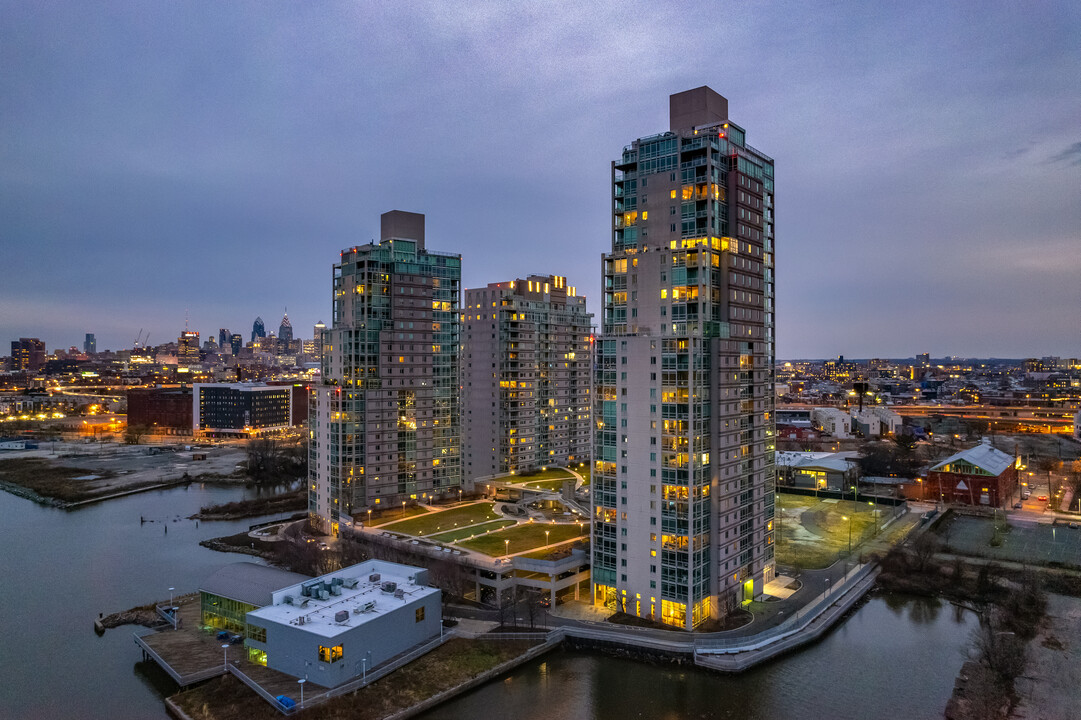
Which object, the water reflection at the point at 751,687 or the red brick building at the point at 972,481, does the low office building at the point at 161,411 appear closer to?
the water reflection at the point at 751,687

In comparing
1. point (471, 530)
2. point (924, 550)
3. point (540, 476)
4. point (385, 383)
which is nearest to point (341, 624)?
point (471, 530)

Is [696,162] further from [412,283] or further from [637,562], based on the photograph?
[412,283]

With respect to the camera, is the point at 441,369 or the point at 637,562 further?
the point at 441,369

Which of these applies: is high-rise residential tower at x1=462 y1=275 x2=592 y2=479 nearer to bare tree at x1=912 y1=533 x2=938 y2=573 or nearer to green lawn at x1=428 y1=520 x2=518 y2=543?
green lawn at x1=428 y1=520 x2=518 y2=543

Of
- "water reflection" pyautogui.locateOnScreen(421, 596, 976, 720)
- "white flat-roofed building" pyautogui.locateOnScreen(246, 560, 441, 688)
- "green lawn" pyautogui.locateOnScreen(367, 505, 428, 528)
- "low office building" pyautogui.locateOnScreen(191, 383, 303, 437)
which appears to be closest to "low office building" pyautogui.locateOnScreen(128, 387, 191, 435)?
"low office building" pyautogui.locateOnScreen(191, 383, 303, 437)

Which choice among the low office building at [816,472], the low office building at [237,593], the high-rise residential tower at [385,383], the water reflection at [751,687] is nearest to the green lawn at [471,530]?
the high-rise residential tower at [385,383]

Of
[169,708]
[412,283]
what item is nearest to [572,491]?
[412,283]
